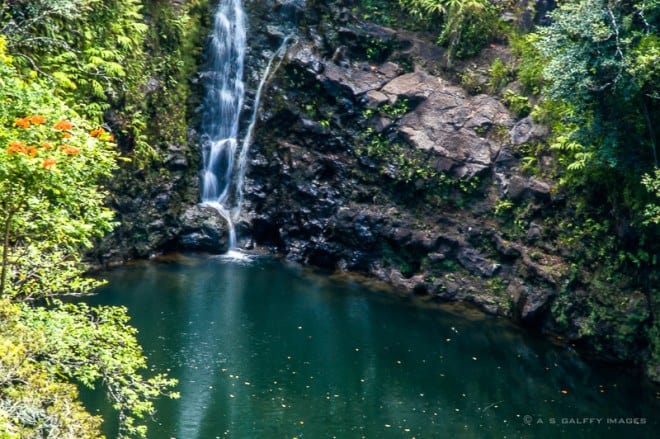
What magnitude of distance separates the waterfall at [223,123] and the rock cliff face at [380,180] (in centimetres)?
46

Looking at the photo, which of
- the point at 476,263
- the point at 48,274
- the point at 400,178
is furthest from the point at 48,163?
the point at 400,178

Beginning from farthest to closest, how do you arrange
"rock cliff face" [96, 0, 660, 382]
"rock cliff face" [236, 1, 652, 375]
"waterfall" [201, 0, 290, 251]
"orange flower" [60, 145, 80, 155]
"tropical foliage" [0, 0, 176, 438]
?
1. "waterfall" [201, 0, 290, 251]
2. "rock cliff face" [96, 0, 660, 382]
3. "rock cliff face" [236, 1, 652, 375]
4. "orange flower" [60, 145, 80, 155]
5. "tropical foliage" [0, 0, 176, 438]

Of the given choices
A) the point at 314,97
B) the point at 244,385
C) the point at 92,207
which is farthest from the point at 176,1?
the point at 92,207

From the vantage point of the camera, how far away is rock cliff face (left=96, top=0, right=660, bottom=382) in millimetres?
27672

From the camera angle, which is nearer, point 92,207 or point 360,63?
point 92,207

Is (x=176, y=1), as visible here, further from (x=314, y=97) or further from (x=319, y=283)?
(x=319, y=283)

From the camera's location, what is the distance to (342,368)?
22.3 meters

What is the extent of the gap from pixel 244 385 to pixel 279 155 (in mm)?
14067

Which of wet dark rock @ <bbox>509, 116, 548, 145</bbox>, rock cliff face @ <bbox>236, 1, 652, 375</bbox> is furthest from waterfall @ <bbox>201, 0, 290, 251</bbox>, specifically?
wet dark rock @ <bbox>509, 116, 548, 145</bbox>

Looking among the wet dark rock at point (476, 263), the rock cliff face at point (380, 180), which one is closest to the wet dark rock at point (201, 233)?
the rock cliff face at point (380, 180)

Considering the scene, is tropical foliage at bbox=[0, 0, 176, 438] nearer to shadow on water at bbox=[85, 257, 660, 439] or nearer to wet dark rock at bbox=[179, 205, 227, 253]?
shadow on water at bbox=[85, 257, 660, 439]

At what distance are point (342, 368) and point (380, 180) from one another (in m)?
10.6

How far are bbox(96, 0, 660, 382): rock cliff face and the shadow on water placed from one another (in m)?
1.84

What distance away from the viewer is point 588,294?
80.7 ft
